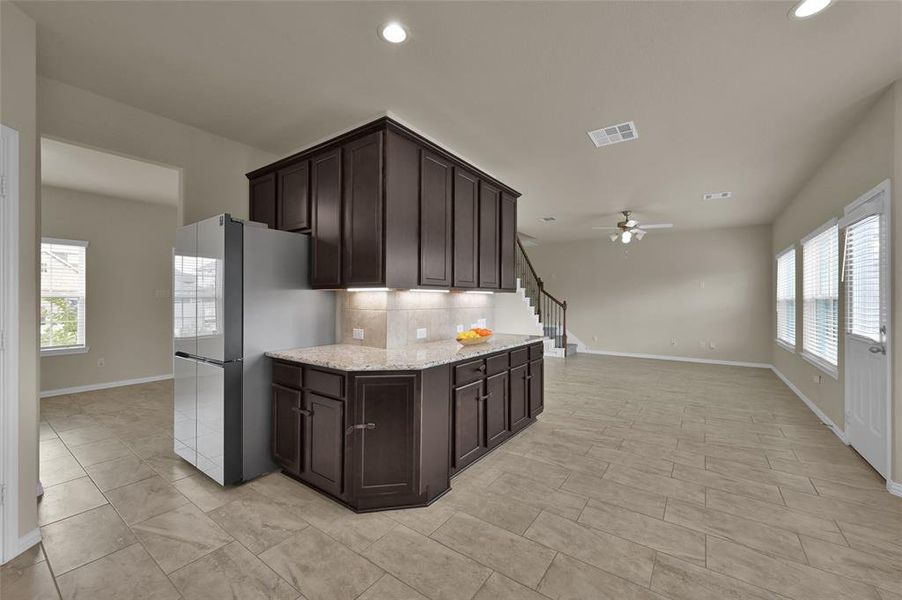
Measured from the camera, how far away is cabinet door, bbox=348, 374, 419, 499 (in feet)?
8.13

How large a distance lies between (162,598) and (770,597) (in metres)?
2.88

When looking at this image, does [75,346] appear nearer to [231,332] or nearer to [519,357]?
[231,332]

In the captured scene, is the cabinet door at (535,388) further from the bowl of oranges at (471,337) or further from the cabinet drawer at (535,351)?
the bowl of oranges at (471,337)

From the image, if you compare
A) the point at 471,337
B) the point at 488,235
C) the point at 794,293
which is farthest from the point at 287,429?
the point at 794,293

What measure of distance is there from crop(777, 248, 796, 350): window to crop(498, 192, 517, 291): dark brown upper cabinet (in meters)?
4.79

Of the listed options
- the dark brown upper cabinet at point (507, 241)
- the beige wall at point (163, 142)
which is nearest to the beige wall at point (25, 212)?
the beige wall at point (163, 142)

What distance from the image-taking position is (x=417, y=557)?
2.02m

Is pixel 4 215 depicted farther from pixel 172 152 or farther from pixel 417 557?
pixel 417 557

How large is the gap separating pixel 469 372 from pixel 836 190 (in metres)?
4.47

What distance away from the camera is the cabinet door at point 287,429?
278cm

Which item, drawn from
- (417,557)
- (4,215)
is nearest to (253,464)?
(417,557)

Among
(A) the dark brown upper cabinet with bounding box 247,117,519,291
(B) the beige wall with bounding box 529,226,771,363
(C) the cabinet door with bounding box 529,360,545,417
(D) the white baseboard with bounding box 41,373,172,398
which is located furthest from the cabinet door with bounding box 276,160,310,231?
(B) the beige wall with bounding box 529,226,771,363

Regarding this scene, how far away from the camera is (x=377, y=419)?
250cm

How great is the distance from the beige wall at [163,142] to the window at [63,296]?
3.53 metres
